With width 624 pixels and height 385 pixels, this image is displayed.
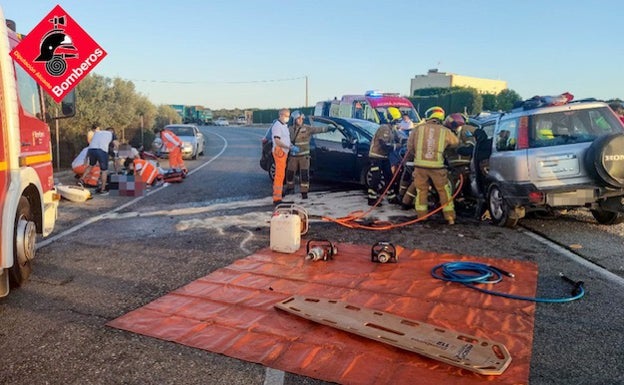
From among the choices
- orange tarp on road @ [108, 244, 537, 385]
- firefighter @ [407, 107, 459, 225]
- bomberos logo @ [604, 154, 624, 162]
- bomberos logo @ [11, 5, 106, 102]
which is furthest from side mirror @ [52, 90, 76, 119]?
bomberos logo @ [604, 154, 624, 162]

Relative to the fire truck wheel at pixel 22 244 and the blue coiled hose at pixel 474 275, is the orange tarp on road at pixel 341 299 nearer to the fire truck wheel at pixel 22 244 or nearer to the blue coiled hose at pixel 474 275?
the blue coiled hose at pixel 474 275

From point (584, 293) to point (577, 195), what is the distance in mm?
2355

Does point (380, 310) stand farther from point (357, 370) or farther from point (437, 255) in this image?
point (437, 255)

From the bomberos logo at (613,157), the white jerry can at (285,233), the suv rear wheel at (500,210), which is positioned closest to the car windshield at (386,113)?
the suv rear wheel at (500,210)

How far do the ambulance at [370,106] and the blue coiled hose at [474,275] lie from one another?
35.6 feet

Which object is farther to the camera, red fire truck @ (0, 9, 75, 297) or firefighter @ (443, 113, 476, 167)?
firefighter @ (443, 113, 476, 167)

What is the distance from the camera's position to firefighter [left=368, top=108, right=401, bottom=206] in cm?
991

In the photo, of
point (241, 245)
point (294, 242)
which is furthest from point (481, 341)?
point (241, 245)

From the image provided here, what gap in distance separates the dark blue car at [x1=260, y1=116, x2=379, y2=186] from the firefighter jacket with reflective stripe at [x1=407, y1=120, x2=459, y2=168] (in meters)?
2.84

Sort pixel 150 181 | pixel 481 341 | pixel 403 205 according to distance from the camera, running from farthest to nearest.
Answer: pixel 150 181 → pixel 403 205 → pixel 481 341

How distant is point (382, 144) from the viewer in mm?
9914

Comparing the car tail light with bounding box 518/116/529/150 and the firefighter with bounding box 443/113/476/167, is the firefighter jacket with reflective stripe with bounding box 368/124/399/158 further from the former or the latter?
the car tail light with bounding box 518/116/529/150

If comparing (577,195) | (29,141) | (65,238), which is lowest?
(65,238)

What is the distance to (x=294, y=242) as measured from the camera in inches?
254
